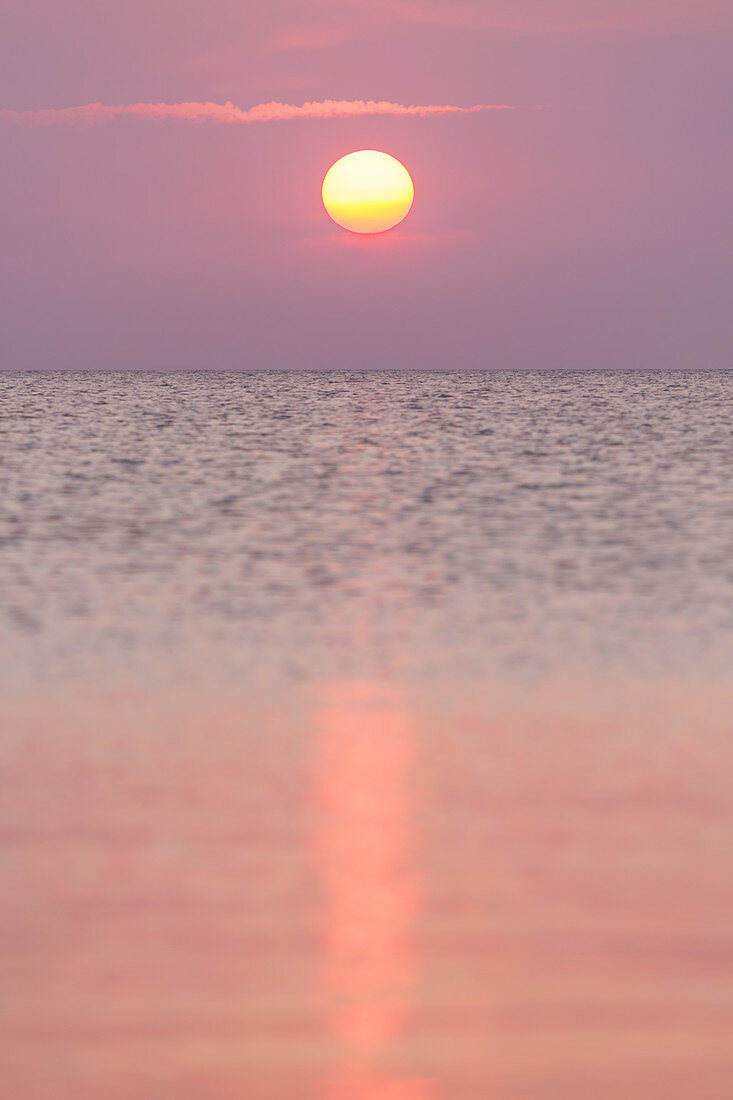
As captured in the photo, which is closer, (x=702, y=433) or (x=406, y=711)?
(x=406, y=711)

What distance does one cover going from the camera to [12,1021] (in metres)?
7.30

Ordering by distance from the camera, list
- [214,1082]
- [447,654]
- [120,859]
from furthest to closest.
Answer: [447,654], [120,859], [214,1082]

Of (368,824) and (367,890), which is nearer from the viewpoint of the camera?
(367,890)

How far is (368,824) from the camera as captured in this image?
10.5 metres

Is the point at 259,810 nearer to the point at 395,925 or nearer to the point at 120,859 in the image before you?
the point at 120,859

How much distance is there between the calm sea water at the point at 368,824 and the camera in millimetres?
7141

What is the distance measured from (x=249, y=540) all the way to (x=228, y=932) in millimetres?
21097

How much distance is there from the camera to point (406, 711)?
561 inches

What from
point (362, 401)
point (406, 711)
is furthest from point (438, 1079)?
point (362, 401)

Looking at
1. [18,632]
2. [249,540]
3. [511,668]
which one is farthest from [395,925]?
[249,540]

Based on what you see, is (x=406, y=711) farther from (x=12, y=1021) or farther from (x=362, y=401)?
(x=362, y=401)

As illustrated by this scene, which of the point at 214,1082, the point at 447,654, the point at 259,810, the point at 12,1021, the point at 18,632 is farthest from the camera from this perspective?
the point at 18,632

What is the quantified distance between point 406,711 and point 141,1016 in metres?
7.03

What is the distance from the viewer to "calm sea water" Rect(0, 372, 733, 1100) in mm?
7141
